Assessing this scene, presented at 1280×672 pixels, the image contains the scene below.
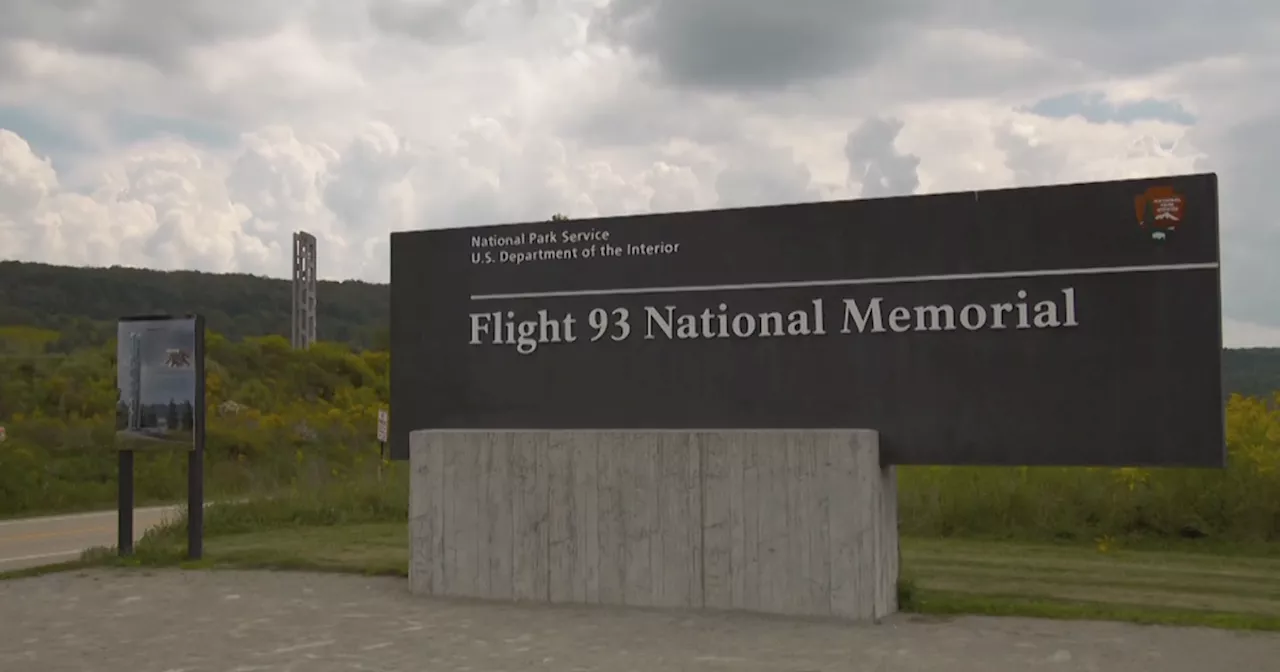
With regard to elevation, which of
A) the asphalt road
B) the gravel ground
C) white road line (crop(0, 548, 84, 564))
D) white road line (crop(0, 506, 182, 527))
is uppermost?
the gravel ground

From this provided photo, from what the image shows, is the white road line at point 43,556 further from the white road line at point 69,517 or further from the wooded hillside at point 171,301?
the wooded hillside at point 171,301

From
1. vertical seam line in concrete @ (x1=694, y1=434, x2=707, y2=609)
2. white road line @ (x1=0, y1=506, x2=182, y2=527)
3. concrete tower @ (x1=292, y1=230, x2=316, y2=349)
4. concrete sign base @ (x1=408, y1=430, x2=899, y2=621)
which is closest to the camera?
concrete sign base @ (x1=408, y1=430, x2=899, y2=621)

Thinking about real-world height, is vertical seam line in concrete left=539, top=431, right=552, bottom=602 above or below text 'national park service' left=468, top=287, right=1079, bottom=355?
below

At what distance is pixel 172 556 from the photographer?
13875mm

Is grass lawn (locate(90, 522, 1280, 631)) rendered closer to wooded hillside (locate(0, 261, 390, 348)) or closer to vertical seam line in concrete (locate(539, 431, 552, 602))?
vertical seam line in concrete (locate(539, 431, 552, 602))

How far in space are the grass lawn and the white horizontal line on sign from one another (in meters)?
2.38

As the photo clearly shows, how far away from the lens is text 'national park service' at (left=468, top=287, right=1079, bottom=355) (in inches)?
395

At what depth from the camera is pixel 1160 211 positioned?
379 inches

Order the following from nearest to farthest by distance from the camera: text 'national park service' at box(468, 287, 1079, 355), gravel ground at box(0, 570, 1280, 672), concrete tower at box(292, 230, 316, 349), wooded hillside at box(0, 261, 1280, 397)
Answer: gravel ground at box(0, 570, 1280, 672)
text 'national park service' at box(468, 287, 1079, 355)
concrete tower at box(292, 230, 316, 349)
wooded hillside at box(0, 261, 1280, 397)

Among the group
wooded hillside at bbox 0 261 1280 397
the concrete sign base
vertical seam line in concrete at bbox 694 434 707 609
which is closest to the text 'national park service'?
the concrete sign base

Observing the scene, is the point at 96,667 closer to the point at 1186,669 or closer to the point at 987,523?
the point at 1186,669

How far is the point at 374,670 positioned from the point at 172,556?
658 cm

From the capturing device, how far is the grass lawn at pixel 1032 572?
10.1m

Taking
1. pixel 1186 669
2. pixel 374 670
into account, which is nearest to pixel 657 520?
pixel 374 670
